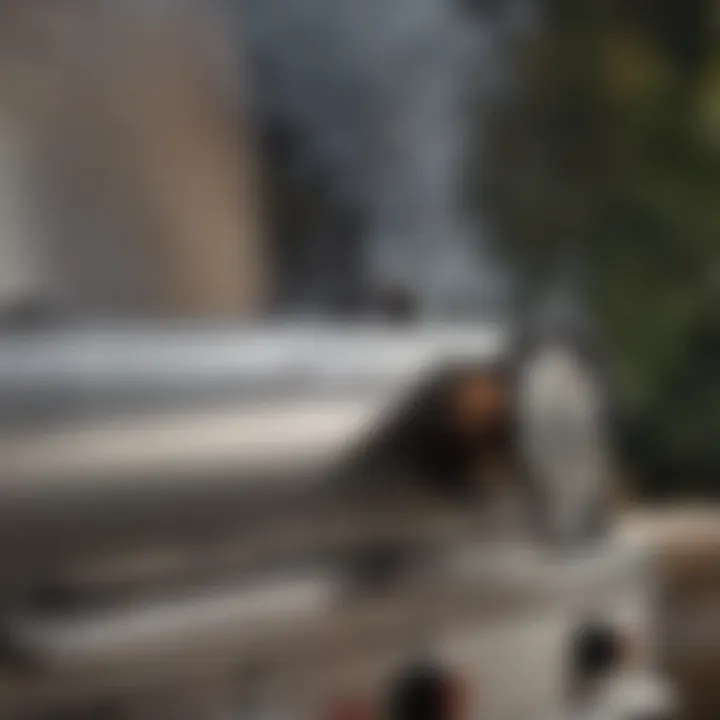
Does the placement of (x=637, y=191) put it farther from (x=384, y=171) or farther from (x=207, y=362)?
(x=207, y=362)

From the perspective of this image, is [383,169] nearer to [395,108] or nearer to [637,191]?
[395,108]

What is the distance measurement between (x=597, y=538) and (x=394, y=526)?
0.41 ft

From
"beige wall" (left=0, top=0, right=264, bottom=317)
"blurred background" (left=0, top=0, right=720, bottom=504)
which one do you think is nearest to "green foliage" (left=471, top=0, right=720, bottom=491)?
"blurred background" (left=0, top=0, right=720, bottom=504)

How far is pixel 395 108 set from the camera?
1.90ft

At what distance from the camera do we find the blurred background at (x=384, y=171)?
0.49 metres

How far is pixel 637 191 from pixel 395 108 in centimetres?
16

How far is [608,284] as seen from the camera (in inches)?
25.3

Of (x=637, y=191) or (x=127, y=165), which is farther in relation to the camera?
(x=637, y=191)

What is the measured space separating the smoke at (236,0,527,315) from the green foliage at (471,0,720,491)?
24 mm

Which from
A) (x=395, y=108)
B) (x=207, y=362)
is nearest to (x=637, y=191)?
(x=395, y=108)

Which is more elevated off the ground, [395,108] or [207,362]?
[395,108]

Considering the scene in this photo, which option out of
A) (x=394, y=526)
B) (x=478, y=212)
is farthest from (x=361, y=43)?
(x=394, y=526)

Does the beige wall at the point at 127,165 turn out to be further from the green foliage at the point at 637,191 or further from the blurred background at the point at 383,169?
the green foliage at the point at 637,191

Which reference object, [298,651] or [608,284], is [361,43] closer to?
[608,284]
